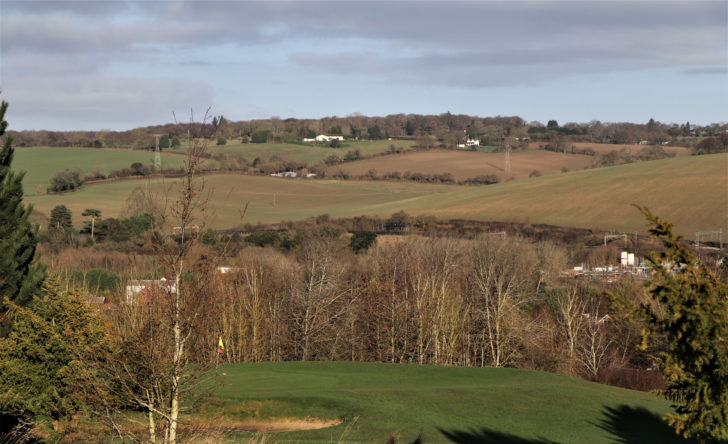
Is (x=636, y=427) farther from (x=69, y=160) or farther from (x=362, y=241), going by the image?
(x=69, y=160)

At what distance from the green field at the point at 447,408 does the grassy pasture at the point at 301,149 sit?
5099 inches

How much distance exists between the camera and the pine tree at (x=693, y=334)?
9117 mm

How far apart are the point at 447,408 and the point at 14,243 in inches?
667

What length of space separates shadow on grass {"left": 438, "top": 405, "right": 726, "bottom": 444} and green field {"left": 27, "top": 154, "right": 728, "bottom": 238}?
→ 57491 mm

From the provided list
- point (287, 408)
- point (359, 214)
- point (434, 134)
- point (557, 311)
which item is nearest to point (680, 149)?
point (434, 134)

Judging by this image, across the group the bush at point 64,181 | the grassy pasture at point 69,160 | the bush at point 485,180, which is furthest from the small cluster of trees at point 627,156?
the bush at point 64,181

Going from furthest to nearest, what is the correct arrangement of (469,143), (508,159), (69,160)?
(469,143) → (508,159) → (69,160)

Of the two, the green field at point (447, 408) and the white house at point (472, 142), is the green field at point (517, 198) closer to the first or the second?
the white house at point (472, 142)

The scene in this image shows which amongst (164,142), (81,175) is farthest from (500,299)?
(164,142)

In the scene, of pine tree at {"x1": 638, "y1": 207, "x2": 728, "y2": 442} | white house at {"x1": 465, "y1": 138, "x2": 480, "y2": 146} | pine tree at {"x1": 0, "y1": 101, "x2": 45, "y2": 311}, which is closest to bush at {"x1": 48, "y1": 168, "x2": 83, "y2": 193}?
white house at {"x1": 465, "y1": 138, "x2": 480, "y2": 146}

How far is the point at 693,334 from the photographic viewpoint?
9.22 meters

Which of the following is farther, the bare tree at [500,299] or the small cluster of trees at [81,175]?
the small cluster of trees at [81,175]

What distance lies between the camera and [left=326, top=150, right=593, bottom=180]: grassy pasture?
141 metres

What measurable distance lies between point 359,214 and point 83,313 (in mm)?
89390
